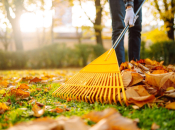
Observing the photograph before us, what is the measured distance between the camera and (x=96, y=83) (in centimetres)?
157

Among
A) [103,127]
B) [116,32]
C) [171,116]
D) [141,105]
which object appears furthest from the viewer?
[116,32]

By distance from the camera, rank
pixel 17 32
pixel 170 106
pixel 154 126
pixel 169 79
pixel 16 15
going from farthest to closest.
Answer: pixel 17 32, pixel 16 15, pixel 169 79, pixel 170 106, pixel 154 126

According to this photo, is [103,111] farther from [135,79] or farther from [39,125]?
[135,79]

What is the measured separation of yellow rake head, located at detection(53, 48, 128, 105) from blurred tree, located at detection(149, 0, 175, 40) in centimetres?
1001

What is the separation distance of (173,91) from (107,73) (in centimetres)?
64

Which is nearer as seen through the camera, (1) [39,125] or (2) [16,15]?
(1) [39,125]

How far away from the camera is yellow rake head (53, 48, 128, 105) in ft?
4.74

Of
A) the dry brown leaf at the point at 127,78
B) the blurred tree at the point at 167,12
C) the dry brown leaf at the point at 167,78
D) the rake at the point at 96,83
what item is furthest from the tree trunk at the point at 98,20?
the dry brown leaf at the point at 167,78

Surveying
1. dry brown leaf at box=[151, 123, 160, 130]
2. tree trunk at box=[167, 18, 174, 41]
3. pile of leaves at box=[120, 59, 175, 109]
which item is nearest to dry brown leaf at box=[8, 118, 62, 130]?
dry brown leaf at box=[151, 123, 160, 130]

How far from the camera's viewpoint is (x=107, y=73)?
65.8 inches

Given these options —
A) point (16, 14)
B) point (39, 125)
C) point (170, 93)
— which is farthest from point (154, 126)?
point (16, 14)

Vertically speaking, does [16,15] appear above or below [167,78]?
above

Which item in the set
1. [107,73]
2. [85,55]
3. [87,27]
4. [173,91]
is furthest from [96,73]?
[87,27]

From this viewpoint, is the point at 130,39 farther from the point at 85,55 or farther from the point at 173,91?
the point at 85,55
